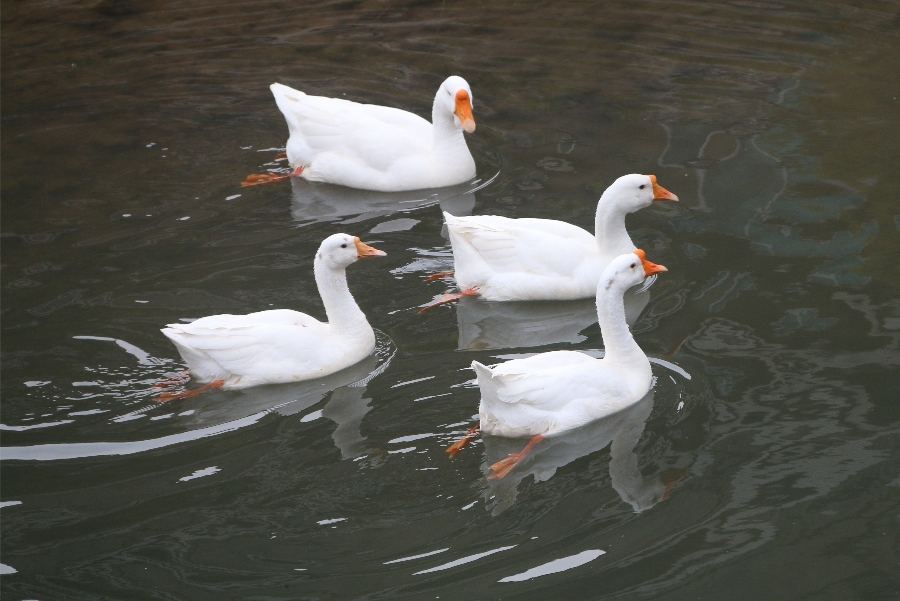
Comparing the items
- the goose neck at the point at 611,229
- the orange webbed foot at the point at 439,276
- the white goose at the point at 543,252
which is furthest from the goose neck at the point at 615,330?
the orange webbed foot at the point at 439,276

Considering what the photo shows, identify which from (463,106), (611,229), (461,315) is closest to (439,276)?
(461,315)

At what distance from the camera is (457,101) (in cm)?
955

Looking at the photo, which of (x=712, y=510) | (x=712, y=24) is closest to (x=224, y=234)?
(x=712, y=510)

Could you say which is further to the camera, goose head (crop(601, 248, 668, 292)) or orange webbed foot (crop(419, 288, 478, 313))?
orange webbed foot (crop(419, 288, 478, 313))

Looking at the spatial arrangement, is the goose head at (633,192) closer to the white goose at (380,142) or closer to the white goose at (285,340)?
the white goose at (285,340)

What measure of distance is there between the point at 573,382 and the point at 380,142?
150 inches

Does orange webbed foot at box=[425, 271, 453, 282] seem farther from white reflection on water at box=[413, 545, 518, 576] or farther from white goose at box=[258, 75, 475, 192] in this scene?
white reflection on water at box=[413, 545, 518, 576]

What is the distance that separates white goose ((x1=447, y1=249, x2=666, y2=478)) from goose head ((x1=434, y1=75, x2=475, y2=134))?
2995 millimetres

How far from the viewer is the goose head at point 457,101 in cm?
952

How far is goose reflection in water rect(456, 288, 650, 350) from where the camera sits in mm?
7562

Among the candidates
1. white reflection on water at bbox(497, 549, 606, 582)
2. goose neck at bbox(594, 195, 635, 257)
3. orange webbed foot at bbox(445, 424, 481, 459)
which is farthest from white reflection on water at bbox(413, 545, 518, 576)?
goose neck at bbox(594, 195, 635, 257)

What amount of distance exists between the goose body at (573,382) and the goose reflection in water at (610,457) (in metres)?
A: 0.05

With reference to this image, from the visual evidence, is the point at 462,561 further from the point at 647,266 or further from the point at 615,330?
the point at 647,266

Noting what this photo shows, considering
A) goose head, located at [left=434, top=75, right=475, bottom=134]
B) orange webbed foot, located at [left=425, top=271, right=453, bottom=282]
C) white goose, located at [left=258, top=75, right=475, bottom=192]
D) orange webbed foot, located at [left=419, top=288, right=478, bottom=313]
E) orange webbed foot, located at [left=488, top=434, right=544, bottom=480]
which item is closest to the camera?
orange webbed foot, located at [left=488, top=434, right=544, bottom=480]
